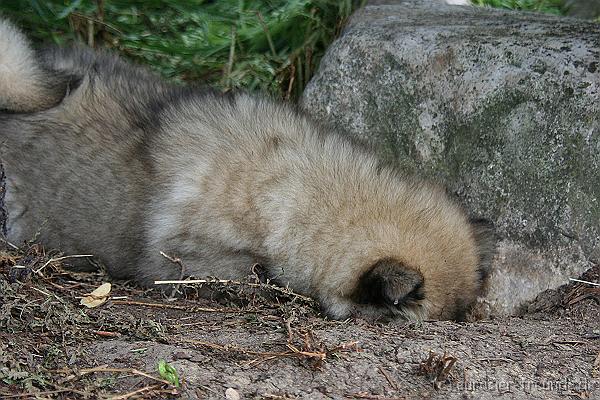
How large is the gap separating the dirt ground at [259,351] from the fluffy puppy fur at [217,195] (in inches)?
6.0

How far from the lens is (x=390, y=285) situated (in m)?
3.37

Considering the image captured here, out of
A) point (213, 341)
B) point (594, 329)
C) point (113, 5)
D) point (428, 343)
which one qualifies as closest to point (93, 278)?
point (213, 341)

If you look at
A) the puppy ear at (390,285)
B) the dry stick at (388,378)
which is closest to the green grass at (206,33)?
the puppy ear at (390,285)

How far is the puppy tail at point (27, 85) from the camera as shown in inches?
166

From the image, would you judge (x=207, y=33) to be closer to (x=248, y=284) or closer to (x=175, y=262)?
(x=175, y=262)

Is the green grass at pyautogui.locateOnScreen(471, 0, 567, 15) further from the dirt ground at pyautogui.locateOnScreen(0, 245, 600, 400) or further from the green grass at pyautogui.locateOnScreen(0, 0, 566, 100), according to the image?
the dirt ground at pyautogui.locateOnScreen(0, 245, 600, 400)

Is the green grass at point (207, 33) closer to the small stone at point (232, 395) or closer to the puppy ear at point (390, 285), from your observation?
the puppy ear at point (390, 285)

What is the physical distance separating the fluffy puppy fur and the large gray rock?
1.05 ft

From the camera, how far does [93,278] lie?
4098 mm

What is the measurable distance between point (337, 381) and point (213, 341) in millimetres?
534

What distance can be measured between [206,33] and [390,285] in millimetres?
3206

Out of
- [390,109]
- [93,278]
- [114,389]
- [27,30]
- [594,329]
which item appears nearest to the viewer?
[114,389]

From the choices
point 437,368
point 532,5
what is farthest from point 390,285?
point 532,5

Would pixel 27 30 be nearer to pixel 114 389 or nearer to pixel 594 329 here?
pixel 114 389
